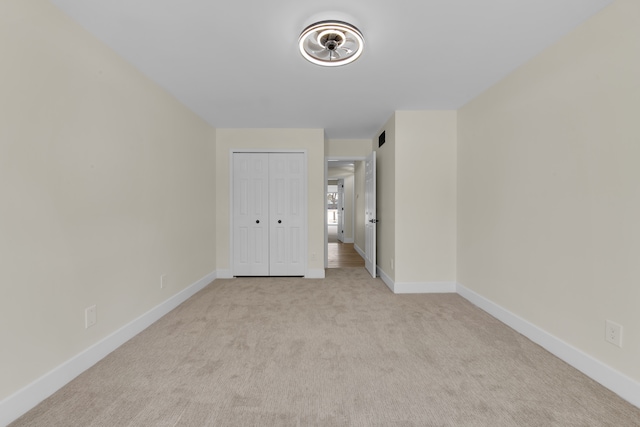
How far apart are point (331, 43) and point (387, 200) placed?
2485 mm

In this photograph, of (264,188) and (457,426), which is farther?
(264,188)

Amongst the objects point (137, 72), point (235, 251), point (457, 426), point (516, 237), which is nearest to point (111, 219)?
point (137, 72)

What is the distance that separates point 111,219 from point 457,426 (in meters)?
2.74

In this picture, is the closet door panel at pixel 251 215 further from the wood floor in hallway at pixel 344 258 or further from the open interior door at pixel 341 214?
the open interior door at pixel 341 214

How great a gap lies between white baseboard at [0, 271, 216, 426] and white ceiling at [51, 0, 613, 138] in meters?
2.30

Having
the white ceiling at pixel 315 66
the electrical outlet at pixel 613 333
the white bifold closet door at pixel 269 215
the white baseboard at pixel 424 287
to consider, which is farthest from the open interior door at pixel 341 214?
the electrical outlet at pixel 613 333

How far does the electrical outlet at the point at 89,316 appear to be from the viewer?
1.97 metres

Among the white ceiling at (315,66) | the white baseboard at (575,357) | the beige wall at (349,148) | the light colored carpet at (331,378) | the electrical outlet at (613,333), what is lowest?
the light colored carpet at (331,378)

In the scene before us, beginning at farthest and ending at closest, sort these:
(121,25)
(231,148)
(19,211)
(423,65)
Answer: (231,148)
(423,65)
(121,25)
(19,211)

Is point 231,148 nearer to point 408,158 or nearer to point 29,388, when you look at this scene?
point 408,158

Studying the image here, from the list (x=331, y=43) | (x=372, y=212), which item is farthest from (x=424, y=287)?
(x=331, y=43)

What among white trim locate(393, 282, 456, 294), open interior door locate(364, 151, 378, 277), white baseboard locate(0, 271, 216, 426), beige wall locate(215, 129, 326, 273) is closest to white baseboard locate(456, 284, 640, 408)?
white trim locate(393, 282, 456, 294)

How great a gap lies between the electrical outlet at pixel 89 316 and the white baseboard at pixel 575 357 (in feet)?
11.4

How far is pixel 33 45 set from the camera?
1626 millimetres
